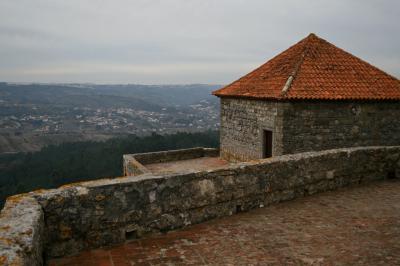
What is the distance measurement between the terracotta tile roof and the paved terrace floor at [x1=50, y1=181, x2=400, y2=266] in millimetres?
6816

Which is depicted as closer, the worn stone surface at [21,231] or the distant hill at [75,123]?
the worn stone surface at [21,231]

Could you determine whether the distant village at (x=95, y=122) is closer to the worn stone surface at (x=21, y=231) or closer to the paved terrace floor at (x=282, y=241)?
the paved terrace floor at (x=282, y=241)

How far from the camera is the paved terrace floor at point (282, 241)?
11.0 ft

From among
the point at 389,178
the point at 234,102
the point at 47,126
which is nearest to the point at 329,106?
the point at 234,102

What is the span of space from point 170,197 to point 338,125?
366 inches

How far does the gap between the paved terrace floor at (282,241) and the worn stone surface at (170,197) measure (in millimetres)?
132

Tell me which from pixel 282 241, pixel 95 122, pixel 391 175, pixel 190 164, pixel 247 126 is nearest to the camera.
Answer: pixel 282 241

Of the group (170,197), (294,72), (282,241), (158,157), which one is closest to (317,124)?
(294,72)

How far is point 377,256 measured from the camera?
3.42 meters

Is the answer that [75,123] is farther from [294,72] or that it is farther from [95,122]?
[294,72]

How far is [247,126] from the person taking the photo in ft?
44.1

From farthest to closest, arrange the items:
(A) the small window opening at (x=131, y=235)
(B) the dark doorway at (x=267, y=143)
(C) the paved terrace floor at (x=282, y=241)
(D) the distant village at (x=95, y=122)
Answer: (D) the distant village at (x=95, y=122) < (B) the dark doorway at (x=267, y=143) < (A) the small window opening at (x=131, y=235) < (C) the paved terrace floor at (x=282, y=241)

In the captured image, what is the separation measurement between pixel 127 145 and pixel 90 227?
218 feet

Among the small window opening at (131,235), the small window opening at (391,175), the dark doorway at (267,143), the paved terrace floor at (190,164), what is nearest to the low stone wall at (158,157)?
the paved terrace floor at (190,164)
